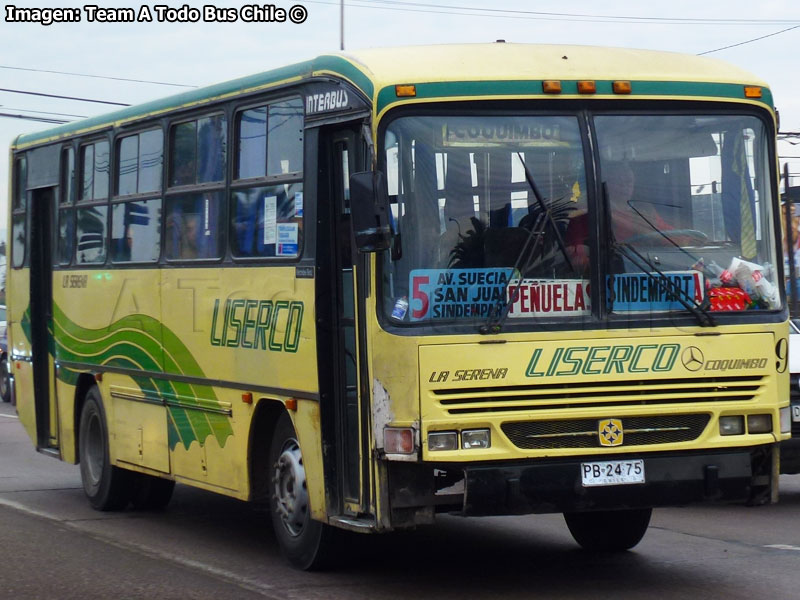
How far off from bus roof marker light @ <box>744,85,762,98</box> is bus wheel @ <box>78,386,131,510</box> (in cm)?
630

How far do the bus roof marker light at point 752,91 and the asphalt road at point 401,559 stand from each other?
9.26 ft

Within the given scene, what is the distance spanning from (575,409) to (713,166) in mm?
1680

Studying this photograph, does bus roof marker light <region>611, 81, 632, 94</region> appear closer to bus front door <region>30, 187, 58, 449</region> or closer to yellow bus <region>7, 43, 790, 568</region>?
yellow bus <region>7, 43, 790, 568</region>

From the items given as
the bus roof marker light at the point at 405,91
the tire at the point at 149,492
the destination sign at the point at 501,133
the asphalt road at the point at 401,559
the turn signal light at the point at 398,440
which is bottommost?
the asphalt road at the point at 401,559

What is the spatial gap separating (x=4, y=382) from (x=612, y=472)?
70.9ft

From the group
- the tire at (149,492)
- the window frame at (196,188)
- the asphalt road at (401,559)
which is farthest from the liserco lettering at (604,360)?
the tire at (149,492)

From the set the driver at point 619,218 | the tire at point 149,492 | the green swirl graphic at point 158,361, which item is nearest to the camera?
the driver at point 619,218

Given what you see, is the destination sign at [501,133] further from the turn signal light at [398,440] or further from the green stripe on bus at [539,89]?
the turn signal light at [398,440]

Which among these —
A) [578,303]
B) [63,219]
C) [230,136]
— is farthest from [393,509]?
[63,219]

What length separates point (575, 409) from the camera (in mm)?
8188

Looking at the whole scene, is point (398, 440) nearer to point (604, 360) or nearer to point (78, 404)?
point (604, 360)

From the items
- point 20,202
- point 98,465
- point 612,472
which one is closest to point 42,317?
point 20,202

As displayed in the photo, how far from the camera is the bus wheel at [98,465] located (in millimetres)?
12648

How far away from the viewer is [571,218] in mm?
8406
